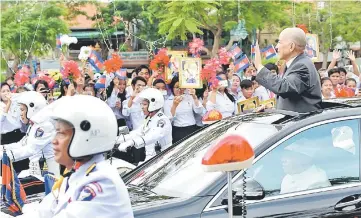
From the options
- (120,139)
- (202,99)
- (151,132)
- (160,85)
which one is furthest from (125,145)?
(202,99)

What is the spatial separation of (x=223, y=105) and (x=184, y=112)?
0.59 metres

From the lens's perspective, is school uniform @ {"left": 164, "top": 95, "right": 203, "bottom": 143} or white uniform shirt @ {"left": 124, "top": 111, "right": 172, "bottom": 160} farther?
school uniform @ {"left": 164, "top": 95, "right": 203, "bottom": 143}

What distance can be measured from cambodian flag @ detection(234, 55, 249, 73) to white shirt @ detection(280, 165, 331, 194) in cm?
677

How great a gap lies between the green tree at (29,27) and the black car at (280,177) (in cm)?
1918

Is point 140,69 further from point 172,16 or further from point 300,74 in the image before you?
point 172,16

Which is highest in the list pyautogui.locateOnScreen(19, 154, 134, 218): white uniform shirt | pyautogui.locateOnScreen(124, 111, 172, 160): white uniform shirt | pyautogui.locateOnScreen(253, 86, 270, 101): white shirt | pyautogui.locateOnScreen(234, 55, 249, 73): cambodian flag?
pyautogui.locateOnScreen(234, 55, 249, 73): cambodian flag

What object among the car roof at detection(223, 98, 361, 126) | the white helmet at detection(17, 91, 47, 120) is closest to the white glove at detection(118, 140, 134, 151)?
the white helmet at detection(17, 91, 47, 120)

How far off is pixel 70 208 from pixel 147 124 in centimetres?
512

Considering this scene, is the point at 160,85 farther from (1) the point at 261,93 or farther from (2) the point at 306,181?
(2) the point at 306,181

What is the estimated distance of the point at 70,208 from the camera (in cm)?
277

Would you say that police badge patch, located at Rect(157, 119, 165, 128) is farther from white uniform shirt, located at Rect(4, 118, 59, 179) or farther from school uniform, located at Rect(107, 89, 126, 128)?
school uniform, located at Rect(107, 89, 126, 128)

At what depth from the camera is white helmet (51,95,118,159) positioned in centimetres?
283

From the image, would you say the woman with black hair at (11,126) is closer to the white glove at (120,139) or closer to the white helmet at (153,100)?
the white glove at (120,139)

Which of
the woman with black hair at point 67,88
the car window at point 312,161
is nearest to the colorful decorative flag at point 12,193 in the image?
the car window at point 312,161
